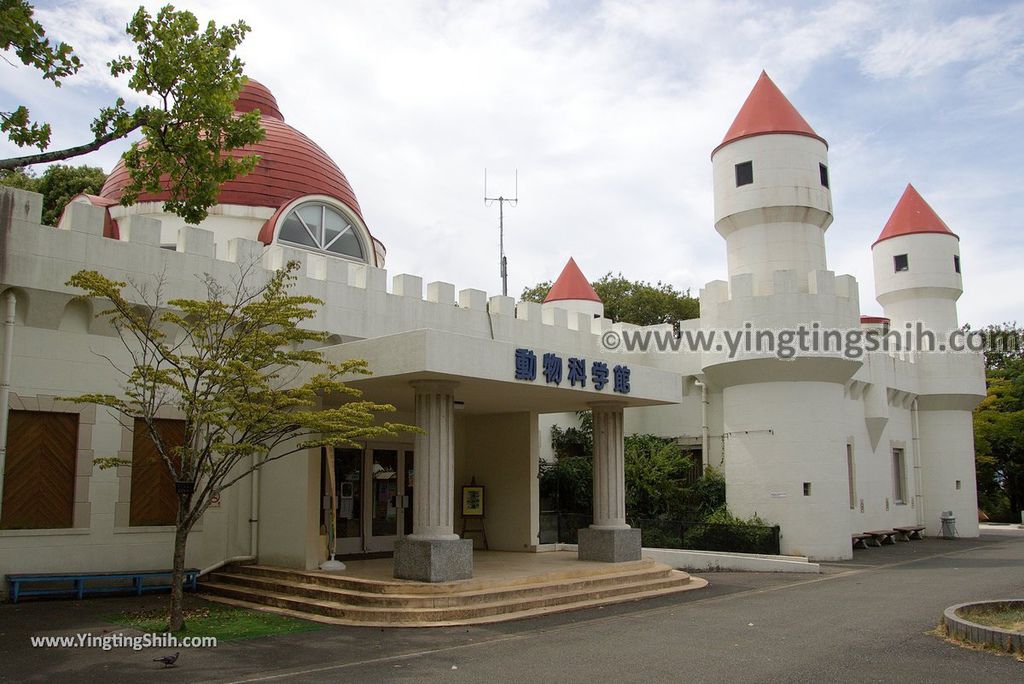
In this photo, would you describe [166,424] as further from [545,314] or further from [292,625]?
[545,314]

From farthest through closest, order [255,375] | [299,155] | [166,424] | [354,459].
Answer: [299,155] < [354,459] < [166,424] < [255,375]

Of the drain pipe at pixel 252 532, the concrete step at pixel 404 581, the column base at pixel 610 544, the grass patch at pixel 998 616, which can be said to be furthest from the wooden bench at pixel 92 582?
the grass patch at pixel 998 616

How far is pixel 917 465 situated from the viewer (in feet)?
90.6

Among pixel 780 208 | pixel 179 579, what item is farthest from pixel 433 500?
pixel 780 208

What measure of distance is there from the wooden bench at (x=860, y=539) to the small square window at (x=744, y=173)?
9.83m

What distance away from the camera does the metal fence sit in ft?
64.5

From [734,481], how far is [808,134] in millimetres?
8930

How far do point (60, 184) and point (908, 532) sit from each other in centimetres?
3026

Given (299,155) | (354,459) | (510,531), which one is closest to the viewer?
(354,459)

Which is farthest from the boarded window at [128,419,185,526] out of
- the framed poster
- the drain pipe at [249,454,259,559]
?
the framed poster

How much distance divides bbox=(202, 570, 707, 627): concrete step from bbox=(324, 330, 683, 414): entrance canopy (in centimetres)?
327

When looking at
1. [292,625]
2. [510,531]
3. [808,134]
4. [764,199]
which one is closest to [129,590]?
[292,625]

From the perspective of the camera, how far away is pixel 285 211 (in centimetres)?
1900

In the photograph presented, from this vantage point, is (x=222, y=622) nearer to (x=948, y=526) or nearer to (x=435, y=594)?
(x=435, y=594)
